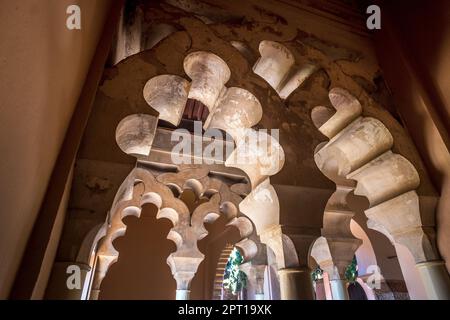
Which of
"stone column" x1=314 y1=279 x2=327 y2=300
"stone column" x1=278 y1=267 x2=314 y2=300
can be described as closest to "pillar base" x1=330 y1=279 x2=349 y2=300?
"stone column" x1=278 y1=267 x2=314 y2=300

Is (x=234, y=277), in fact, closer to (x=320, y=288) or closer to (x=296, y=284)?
(x=320, y=288)

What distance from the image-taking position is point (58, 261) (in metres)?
1.82

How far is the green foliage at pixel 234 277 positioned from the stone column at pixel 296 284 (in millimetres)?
8324

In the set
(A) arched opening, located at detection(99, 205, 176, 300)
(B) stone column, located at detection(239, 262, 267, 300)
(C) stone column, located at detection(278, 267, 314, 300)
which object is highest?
(A) arched opening, located at detection(99, 205, 176, 300)

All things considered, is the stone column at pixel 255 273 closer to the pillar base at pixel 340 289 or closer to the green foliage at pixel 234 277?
the pillar base at pixel 340 289

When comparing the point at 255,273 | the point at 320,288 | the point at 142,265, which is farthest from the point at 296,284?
the point at 320,288

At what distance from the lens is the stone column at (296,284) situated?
2.14 m

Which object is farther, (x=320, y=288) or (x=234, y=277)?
(x=320, y=288)

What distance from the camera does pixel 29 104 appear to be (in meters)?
1.27

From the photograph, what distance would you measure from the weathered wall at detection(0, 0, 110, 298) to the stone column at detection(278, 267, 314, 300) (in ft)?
5.63

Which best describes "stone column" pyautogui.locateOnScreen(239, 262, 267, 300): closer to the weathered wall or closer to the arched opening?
the arched opening

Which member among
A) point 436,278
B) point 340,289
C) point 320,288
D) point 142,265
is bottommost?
point 436,278

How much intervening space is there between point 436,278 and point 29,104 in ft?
11.2

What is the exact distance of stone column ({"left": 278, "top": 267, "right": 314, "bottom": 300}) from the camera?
2.14 m
